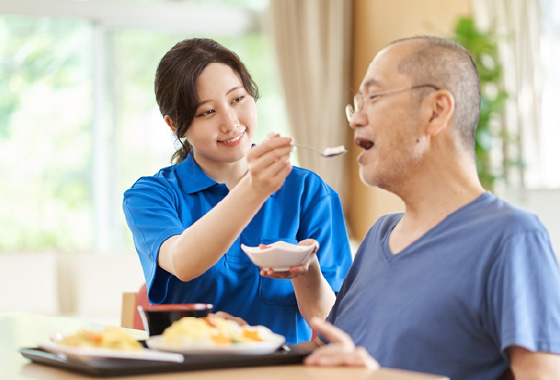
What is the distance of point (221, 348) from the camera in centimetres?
123

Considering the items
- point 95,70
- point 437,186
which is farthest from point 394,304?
point 95,70

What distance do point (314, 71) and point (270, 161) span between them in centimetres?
493

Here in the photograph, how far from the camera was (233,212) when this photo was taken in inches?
67.5

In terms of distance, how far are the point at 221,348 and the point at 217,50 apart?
1.16 meters

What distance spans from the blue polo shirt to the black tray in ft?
2.41

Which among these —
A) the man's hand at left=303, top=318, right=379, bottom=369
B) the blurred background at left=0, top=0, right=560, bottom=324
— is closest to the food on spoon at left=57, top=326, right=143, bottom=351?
the man's hand at left=303, top=318, right=379, bottom=369

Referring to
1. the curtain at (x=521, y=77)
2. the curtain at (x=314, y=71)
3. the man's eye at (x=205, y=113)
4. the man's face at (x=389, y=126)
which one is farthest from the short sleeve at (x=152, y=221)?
the curtain at (x=314, y=71)

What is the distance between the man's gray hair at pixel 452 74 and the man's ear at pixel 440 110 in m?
0.01

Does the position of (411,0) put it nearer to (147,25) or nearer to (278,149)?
(147,25)

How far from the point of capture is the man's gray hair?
1602mm

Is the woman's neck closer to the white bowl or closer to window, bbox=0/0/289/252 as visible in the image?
the white bowl

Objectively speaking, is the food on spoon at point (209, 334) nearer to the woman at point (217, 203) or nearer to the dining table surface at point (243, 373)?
the dining table surface at point (243, 373)

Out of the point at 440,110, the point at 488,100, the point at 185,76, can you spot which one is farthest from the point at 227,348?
the point at 488,100

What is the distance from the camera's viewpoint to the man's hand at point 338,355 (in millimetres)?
1216
